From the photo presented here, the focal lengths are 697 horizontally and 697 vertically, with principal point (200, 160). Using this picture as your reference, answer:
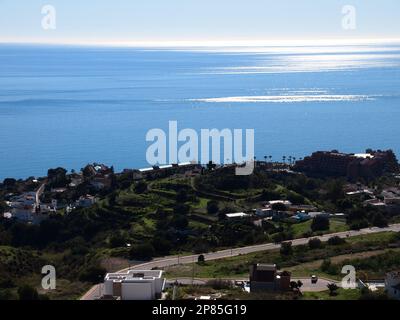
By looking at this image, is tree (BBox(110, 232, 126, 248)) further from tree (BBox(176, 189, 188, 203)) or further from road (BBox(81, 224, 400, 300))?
tree (BBox(176, 189, 188, 203))

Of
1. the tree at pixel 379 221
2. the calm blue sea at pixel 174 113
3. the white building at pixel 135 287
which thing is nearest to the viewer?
the white building at pixel 135 287

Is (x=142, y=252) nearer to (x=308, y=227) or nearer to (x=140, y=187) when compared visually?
(x=308, y=227)

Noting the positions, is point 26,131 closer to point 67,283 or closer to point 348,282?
point 67,283

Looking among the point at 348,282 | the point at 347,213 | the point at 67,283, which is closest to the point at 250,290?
the point at 348,282

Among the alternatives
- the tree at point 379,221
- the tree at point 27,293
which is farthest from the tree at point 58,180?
the tree at point 27,293

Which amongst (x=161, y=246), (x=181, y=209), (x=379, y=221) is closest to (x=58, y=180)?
(x=181, y=209)

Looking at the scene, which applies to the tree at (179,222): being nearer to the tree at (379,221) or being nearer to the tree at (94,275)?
the tree at (379,221)
